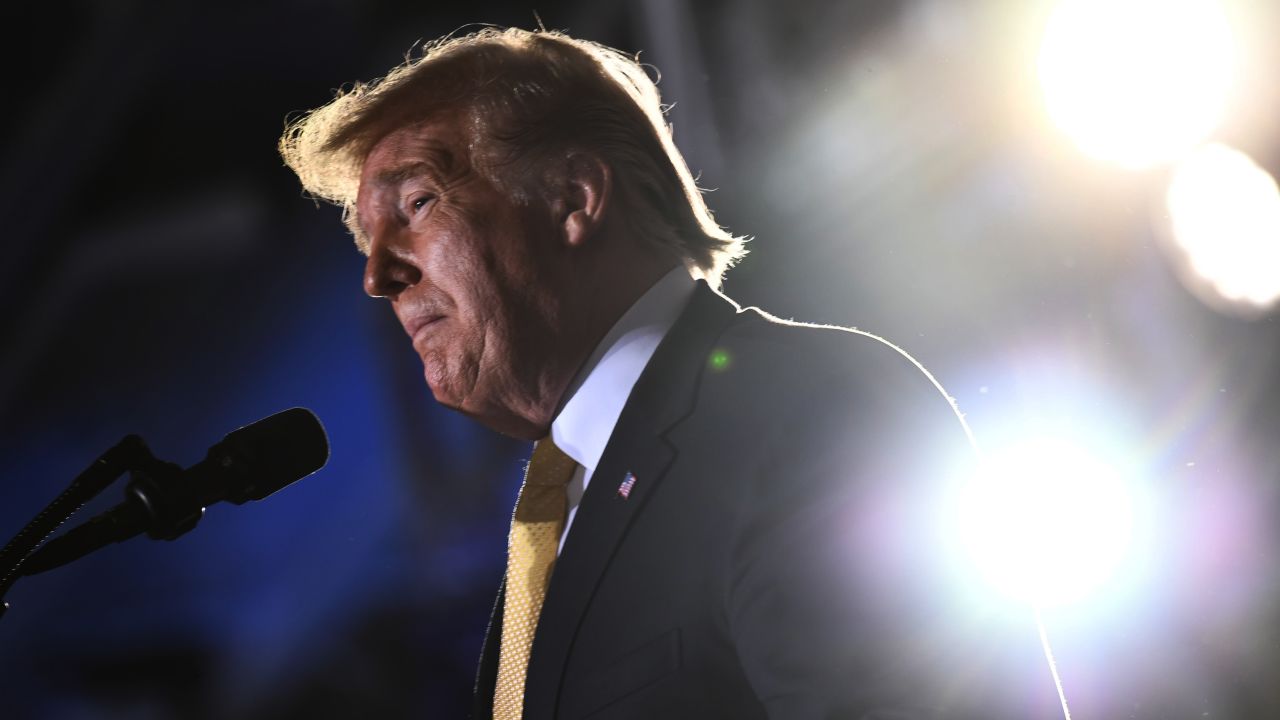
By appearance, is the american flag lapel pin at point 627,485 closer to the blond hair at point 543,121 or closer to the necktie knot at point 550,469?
the necktie knot at point 550,469

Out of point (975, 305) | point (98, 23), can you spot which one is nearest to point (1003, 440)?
point (975, 305)

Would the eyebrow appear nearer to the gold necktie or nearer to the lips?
the lips

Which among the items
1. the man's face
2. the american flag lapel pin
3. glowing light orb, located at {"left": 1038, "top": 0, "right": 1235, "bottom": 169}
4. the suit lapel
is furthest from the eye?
glowing light orb, located at {"left": 1038, "top": 0, "right": 1235, "bottom": 169}

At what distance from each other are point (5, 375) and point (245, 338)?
0.60 m

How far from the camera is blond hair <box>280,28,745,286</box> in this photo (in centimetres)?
170

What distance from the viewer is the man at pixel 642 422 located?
1.12 meters

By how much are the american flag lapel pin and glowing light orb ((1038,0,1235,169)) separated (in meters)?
1.87

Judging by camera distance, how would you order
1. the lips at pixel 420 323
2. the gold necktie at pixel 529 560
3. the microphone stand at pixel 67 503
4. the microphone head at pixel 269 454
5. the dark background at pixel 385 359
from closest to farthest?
1. the microphone stand at pixel 67 503
2. the microphone head at pixel 269 454
3. the gold necktie at pixel 529 560
4. the lips at pixel 420 323
5. the dark background at pixel 385 359

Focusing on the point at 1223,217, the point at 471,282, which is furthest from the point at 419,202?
the point at 1223,217

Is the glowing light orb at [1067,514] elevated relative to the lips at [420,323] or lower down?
elevated

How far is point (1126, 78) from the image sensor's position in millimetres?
2699

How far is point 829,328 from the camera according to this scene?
4.64 feet

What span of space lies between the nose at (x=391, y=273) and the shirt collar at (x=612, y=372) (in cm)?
30

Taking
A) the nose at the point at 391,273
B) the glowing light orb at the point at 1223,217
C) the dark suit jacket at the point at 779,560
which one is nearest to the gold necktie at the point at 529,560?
the dark suit jacket at the point at 779,560
